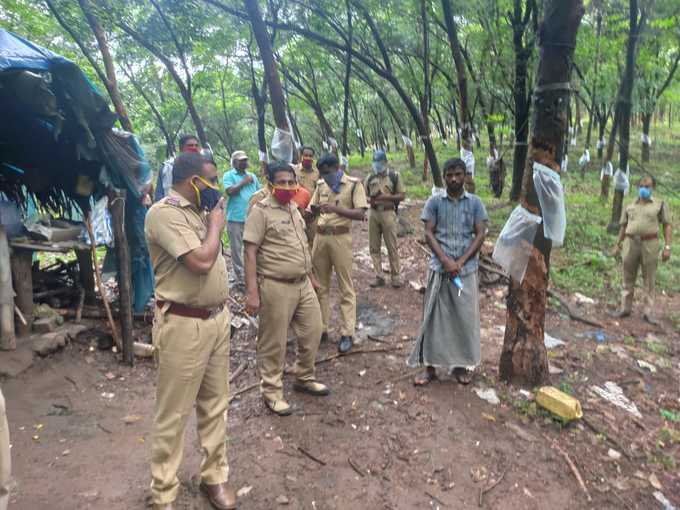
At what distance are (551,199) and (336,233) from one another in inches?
83.1

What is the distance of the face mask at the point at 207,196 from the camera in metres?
2.60

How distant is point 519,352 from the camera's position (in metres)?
4.15

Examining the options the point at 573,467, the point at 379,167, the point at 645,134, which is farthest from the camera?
the point at 645,134

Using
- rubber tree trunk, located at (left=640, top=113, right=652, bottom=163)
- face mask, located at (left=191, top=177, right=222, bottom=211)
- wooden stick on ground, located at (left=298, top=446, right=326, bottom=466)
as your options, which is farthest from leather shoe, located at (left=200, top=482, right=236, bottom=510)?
rubber tree trunk, located at (left=640, top=113, right=652, bottom=163)

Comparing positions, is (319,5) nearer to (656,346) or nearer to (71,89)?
(71,89)

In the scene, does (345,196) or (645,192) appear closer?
(345,196)

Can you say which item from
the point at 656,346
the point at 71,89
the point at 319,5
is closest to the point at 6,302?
the point at 71,89

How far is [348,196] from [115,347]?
3154 mm

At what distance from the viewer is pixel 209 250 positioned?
2500 mm

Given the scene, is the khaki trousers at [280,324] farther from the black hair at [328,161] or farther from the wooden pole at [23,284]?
the wooden pole at [23,284]

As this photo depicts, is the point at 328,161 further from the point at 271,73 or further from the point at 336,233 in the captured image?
the point at 271,73

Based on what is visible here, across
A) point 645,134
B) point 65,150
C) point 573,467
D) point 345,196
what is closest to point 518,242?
point 573,467

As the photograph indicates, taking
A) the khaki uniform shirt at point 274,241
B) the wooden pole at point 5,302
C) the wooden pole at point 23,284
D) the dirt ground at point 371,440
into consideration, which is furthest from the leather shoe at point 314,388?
the wooden pole at point 23,284

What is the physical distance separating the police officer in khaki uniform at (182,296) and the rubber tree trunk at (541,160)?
2.66 meters
